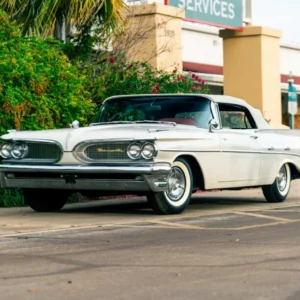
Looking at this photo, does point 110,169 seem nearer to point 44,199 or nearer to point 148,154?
point 148,154

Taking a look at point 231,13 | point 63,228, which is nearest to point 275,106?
point 231,13

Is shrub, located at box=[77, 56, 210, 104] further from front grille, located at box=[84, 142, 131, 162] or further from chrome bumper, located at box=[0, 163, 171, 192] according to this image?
front grille, located at box=[84, 142, 131, 162]

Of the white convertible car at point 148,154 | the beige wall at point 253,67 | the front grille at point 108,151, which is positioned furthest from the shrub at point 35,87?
the beige wall at point 253,67

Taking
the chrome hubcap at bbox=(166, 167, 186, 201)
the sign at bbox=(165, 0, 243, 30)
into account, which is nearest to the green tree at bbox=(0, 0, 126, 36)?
the sign at bbox=(165, 0, 243, 30)

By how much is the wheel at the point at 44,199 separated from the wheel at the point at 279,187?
10.6ft

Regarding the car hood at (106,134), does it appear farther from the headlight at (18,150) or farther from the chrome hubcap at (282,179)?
the chrome hubcap at (282,179)

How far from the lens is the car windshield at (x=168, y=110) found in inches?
529

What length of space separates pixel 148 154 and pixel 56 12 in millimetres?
7509

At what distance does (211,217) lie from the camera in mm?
12281

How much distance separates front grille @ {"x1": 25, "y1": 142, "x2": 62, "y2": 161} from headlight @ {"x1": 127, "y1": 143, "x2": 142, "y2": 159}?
2.99 ft

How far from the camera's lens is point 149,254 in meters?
8.62

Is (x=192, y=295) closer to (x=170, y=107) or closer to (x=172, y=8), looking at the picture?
(x=170, y=107)

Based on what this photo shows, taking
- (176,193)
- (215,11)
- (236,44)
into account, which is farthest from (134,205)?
(236,44)

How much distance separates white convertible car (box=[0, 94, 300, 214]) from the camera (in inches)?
469
